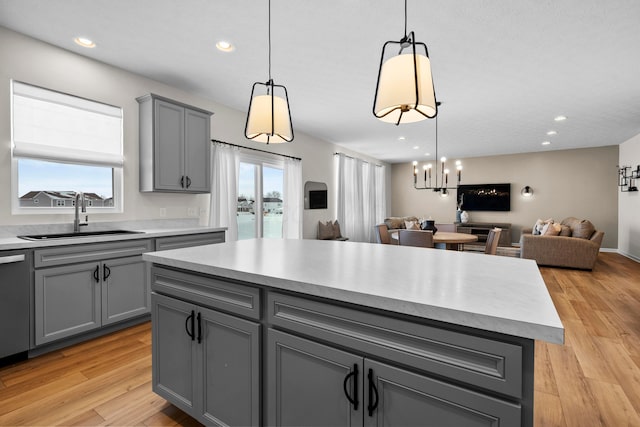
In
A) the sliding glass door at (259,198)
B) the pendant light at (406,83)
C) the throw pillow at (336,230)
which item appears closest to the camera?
the pendant light at (406,83)

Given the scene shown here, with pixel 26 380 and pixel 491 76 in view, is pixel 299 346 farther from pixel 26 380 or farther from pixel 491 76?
pixel 491 76

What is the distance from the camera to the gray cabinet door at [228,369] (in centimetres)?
138

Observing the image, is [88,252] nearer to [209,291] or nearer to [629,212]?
[209,291]

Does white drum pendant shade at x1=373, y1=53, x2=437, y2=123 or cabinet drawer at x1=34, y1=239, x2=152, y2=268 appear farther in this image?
cabinet drawer at x1=34, y1=239, x2=152, y2=268

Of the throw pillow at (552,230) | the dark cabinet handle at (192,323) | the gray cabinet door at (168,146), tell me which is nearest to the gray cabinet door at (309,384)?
the dark cabinet handle at (192,323)

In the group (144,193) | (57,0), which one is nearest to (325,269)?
(57,0)

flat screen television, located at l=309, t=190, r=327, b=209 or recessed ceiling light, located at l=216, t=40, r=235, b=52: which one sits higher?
recessed ceiling light, located at l=216, t=40, r=235, b=52

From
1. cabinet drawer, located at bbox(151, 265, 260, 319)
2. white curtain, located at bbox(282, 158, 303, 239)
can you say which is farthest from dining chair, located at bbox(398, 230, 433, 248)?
cabinet drawer, located at bbox(151, 265, 260, 319)

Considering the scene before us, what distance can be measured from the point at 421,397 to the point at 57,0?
3.29 metres

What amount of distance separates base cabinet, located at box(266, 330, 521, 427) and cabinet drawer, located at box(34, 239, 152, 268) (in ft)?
7.01

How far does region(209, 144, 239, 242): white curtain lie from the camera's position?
4.21 meters

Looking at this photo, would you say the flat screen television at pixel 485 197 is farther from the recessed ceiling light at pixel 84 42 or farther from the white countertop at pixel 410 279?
the recessed ceiling light at pixel 84 42

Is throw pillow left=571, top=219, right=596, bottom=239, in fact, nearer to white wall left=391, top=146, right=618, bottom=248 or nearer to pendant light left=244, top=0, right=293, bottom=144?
white wall left=391, top=146, right=618, bottom=248

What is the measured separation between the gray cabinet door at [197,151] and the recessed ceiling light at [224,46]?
0.99 m
